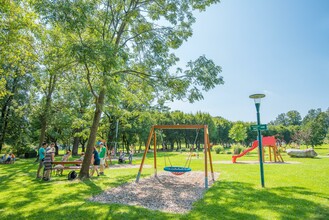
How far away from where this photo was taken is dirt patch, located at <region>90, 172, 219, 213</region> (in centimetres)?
734

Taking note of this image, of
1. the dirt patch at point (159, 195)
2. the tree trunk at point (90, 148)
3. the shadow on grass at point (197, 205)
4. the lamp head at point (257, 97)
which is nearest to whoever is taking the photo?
the shadow on grass at point (197, 205)

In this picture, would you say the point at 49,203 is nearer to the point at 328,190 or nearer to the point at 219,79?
the point at 219,79

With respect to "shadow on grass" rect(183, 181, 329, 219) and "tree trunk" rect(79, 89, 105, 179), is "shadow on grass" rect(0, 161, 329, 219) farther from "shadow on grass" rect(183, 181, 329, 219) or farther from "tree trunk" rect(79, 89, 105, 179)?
"tree trunk" rect(79, 89, 105, 179)

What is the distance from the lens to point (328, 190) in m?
9.17

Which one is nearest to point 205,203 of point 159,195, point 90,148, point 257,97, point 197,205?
point 197,205

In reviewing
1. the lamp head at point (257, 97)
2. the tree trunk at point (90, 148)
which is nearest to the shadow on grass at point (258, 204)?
the lamp head at point (257, 97)

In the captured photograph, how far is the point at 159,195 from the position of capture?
8656 mm

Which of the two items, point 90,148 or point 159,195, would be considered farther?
point 90,148

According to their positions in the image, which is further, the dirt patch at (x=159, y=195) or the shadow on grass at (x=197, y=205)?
the dirt patch at (x=159, y=195)

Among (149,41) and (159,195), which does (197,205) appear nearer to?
(159,195)

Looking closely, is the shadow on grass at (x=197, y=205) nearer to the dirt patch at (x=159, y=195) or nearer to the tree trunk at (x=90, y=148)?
the dirt patch at (x=159, y=195)

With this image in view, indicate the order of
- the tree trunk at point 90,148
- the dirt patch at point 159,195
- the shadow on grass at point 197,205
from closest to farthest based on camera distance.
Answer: the shadow on grass at point 197,205 < the dirt patch at point 159,195 < the tree trunk at point 90,148

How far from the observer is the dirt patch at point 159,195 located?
24.1 ft

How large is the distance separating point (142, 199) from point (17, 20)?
10627 millimetres
